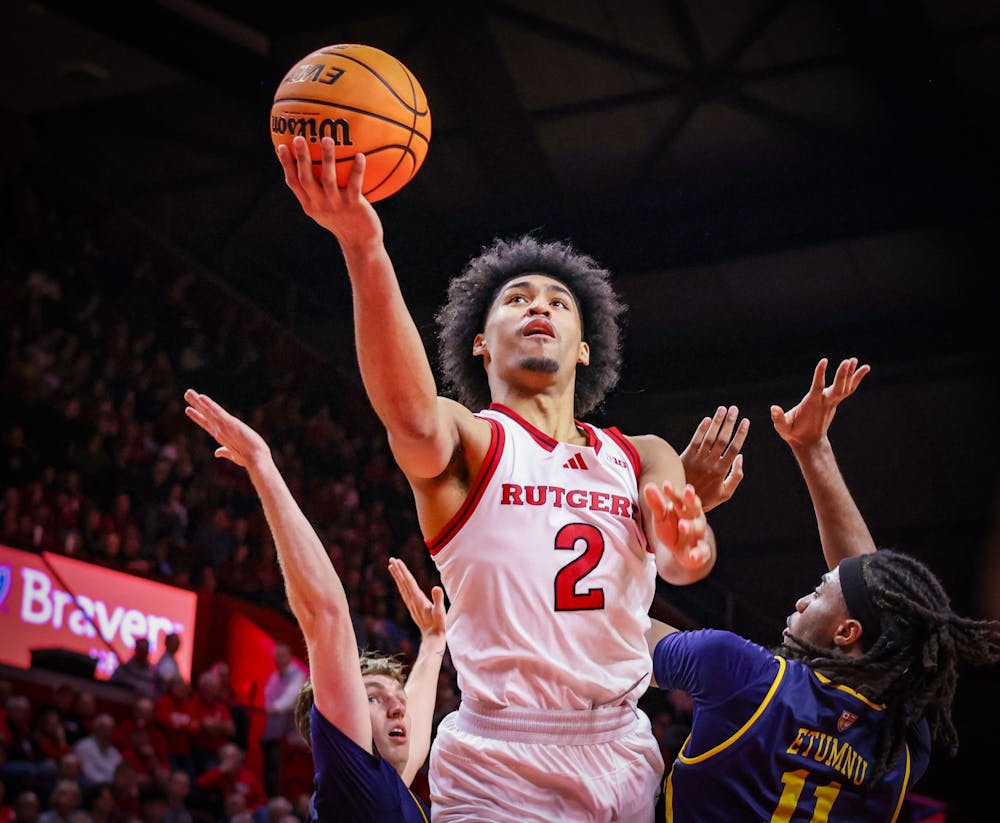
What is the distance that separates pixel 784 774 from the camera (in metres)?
3.16

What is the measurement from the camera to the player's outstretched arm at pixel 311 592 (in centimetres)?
320

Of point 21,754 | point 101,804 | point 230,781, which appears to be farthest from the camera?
point 230,781

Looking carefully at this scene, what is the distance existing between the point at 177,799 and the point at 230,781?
55cm

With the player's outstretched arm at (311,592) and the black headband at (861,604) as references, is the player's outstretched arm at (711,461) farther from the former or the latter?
the player's outstretched arm at (311,592)

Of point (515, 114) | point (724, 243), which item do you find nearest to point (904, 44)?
point (724, 243)

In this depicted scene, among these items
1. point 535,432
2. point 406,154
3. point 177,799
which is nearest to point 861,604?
point 535,432

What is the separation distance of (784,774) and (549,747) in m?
0.61

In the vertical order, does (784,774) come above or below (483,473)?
below

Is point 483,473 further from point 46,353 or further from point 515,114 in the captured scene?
point 515,114

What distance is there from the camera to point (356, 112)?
3.07 m

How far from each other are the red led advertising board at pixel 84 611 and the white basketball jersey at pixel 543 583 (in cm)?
589

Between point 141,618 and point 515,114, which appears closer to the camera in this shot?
point 141,618

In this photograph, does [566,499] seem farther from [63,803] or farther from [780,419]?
[63,803]

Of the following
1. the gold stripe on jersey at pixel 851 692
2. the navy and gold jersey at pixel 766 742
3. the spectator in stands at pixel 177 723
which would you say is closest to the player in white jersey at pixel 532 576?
the navy and gold jersey at pixel 766 742
